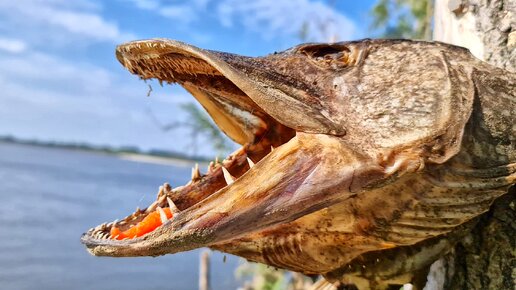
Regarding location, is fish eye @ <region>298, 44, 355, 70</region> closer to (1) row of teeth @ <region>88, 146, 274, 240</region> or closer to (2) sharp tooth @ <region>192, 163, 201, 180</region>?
(1) row of teeth @ <region>88, 146, 274, 240</region>

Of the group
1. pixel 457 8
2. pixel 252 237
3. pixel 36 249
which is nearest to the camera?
pixel 252 237

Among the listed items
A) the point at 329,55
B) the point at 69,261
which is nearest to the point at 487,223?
the point at 329,55

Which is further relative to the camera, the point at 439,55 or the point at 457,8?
the point at 457,8

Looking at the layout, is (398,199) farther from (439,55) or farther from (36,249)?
(36,249)

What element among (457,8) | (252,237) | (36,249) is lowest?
(252,237)

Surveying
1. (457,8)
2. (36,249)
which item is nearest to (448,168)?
(457,8)

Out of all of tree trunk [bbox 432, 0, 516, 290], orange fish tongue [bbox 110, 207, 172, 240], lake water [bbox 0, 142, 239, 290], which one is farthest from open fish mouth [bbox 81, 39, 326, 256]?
lake water [bbox 0, 142, 239, 290]

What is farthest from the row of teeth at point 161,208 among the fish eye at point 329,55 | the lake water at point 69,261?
the lake water at point 69,261
